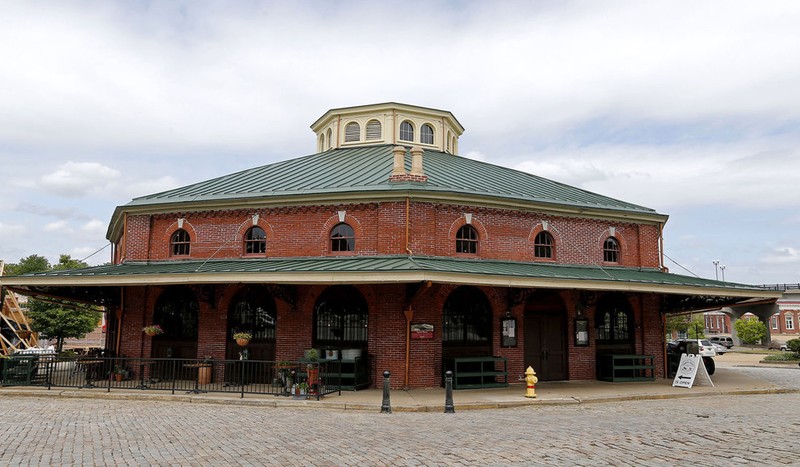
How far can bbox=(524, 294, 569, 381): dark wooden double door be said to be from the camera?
2050 cm

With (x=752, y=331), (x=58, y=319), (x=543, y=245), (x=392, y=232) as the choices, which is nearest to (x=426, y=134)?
(x=543, y=245)

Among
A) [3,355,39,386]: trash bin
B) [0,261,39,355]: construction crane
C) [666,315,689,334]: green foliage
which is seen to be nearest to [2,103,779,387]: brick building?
[3,355,39,386]: trash bin

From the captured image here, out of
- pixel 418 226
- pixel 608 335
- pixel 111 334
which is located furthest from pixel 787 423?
pixel 111 334

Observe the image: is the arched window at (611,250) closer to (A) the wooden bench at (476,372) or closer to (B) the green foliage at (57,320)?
(A) the wooden bench at (476,372)

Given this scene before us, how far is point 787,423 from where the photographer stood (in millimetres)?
12516

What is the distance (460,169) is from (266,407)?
12.8 meters

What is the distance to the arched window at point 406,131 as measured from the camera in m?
27.9

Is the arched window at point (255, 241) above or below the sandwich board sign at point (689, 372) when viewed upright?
above

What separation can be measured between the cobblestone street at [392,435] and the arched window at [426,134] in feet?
51.7

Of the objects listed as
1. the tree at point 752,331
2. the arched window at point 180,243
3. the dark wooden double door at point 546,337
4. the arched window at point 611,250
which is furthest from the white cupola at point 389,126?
the tree at point 752,331

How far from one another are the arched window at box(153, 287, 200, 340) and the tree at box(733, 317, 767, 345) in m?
55.4

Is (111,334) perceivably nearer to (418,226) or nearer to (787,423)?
(418,226)

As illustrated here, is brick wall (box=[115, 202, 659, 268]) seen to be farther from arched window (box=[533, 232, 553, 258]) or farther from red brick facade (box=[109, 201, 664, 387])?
arched window (box=[533, 232, 553, 258])

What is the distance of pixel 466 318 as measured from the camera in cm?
1942
